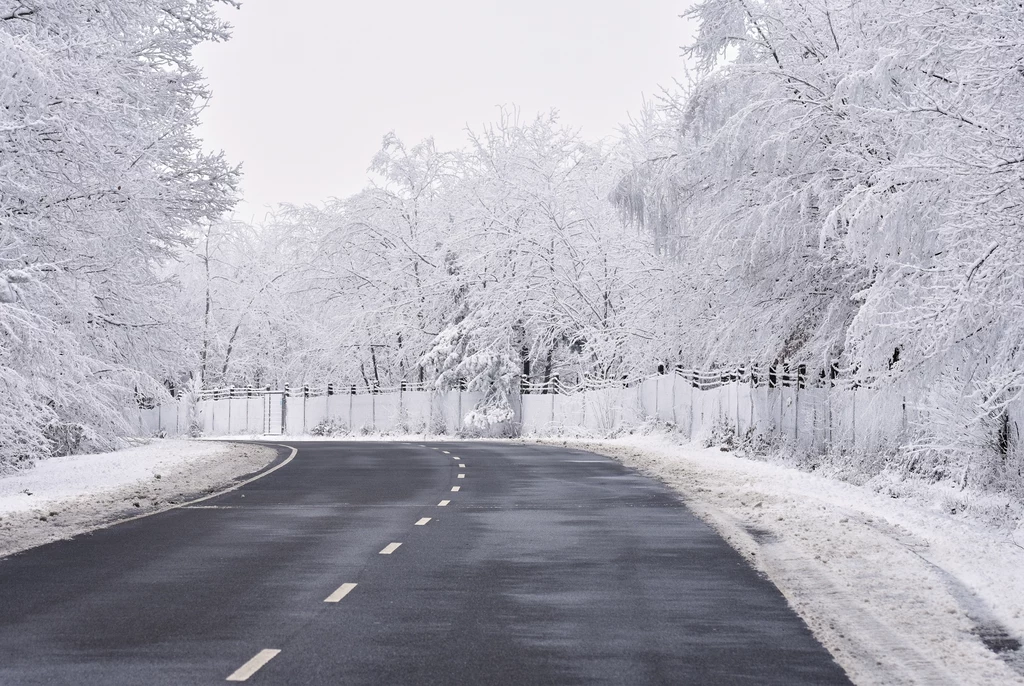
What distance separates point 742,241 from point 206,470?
12.4 metres

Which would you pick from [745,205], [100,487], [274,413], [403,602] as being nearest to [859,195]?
[745,205]

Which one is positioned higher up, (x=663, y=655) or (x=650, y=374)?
(x=650, y=374)

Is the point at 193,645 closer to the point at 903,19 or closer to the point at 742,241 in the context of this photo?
the point at 903,19

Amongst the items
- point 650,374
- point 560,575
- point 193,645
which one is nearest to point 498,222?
point 650,374

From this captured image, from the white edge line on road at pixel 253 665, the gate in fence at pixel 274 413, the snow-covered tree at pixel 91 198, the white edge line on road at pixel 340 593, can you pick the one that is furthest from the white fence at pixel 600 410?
the white edge line on road at pixel 253 665

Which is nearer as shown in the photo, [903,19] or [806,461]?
[903,19]

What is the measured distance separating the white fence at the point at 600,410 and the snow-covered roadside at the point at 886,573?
10.2 ft

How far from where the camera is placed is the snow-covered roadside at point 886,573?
8461mm

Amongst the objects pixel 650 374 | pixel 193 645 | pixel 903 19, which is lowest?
pixel 193 645

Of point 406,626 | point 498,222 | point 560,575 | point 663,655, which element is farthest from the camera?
point 498,222

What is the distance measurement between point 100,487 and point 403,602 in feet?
43.9

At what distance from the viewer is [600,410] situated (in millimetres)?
48406

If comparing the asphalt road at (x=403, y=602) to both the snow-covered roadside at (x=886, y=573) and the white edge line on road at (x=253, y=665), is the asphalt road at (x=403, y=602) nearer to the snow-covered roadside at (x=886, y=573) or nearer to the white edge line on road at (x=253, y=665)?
the white edge line on road at (x=253, y=665)

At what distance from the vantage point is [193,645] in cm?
870
